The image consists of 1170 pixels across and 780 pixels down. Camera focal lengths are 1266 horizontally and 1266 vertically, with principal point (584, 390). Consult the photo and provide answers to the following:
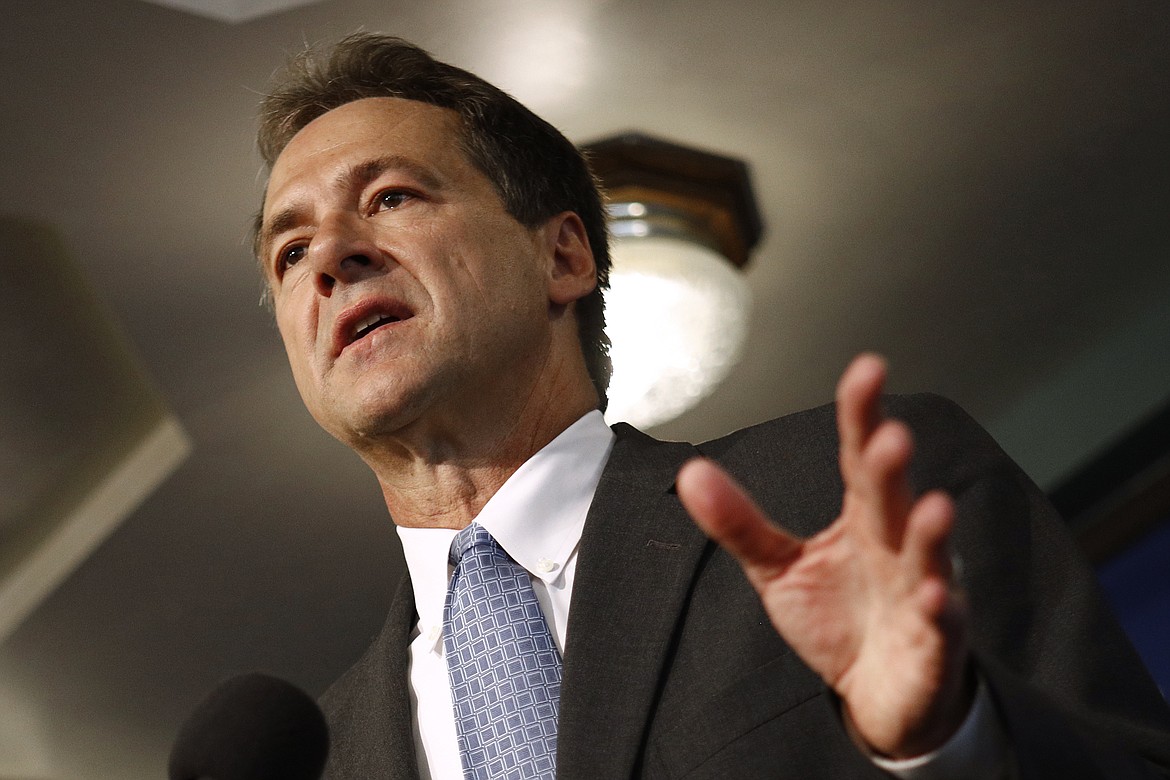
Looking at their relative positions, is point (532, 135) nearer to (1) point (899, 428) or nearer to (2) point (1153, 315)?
(1) point (899, 428)

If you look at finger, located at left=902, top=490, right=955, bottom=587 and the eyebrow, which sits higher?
finger, located at left=902, top=490, right=955, bottom=587

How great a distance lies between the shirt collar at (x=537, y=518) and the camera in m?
1.48

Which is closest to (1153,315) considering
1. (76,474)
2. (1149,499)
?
(1149,499)

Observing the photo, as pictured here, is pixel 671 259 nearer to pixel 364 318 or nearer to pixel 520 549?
pixel 364 318

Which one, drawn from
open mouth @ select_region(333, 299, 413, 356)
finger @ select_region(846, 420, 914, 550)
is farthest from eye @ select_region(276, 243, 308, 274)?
finger @ select_region(846, 420, 914, 550)

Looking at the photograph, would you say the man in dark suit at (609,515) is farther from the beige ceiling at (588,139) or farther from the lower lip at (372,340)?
the beige ceiling at (588,139)

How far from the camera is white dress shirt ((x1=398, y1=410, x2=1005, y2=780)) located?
1.45 metres

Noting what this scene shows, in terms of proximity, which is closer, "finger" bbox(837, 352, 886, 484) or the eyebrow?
"finger" bbox(837, 352, 886, 484)

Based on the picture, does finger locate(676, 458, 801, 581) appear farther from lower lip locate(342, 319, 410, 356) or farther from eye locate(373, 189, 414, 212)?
eye locate(373, 189, 414, 212)

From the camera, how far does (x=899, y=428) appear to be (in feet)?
2.50

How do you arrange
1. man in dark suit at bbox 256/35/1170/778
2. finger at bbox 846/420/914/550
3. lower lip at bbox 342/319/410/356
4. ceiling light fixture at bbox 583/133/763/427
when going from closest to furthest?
1. finger at bbox 846/420/914/550
2. man in dark suit at bbox 256/35/1170/778
3. lower lip at bbox 342/319/410/356
4. ceiling light fixture at bbox 583/133/763/427

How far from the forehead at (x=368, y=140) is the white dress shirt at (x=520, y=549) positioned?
497mm

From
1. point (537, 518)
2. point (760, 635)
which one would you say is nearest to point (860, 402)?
point (760, 635)

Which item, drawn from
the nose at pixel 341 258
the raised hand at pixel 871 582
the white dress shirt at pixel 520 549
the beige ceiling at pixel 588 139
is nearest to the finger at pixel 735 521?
the raised hand at pixel 871 582
